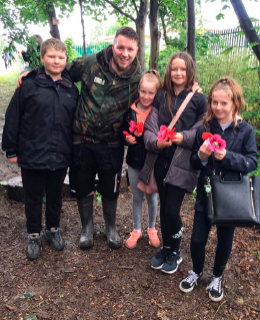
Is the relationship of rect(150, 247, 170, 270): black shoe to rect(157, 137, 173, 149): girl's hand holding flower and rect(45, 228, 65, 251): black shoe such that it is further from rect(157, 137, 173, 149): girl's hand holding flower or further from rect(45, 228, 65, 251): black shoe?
rect(157, 137, 173, 149): girl's hand holding flower

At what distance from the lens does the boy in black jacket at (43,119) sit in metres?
2.71

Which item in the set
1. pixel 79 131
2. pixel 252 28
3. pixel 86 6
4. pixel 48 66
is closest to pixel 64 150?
pixel 79 131

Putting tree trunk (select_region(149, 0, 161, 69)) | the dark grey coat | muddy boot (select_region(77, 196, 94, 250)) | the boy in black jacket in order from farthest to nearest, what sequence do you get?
1. tree trunk (select_region(149, 0, 161, 69))
2. muddy boot (select_region(77, 196, 94, 250))
3. the boy in black jacket
4. the dark grey coat

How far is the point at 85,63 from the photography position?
285 centimetres

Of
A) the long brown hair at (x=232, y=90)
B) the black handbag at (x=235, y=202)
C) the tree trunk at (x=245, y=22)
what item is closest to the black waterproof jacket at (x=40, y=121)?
the long brown hair at (x=232, y=90)

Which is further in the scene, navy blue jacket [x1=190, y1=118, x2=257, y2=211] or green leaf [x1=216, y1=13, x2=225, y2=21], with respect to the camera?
green leaf [x1=216, y1=13, x2=225, y2=21]

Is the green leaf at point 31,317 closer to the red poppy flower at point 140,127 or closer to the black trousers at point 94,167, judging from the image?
the black trousers at point 94,167

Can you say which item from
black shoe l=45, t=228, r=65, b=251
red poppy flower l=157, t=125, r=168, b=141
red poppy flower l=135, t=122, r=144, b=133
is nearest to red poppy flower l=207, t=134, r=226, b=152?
red poppy flower l=157, t=125, r=168, b=141

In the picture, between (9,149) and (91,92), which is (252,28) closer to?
(91,92)

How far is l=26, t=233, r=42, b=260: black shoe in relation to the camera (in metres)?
3.06

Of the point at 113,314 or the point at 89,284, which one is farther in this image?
the point at 89,284

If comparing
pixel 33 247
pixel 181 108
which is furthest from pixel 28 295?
pixel 181 108

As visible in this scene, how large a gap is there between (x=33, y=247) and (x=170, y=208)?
1.51 meters

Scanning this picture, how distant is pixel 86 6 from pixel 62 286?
9.78m
